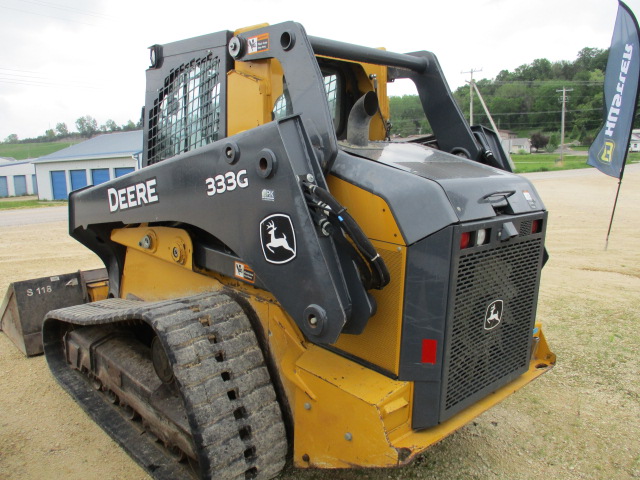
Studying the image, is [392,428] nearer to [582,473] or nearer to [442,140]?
[582,473]

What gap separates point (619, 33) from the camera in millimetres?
8383

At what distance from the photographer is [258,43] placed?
2.65m

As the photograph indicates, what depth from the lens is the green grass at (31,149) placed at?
67.9 m

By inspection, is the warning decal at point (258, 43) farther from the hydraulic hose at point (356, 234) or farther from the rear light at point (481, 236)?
→ the rear light at point (481, 236)

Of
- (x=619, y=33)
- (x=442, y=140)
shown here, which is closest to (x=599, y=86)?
(x=619, y=33)

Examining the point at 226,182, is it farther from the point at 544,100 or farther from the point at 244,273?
the point at 544,100

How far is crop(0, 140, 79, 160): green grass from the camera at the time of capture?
2672 inches

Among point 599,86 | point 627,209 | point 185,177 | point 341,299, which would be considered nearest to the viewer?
point 341,299

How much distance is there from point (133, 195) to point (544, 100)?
90.0 m

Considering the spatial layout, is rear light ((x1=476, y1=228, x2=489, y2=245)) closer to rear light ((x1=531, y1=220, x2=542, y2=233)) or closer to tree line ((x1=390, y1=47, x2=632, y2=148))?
rear light ((x1=531, y1=220, x2=542, y2=233))

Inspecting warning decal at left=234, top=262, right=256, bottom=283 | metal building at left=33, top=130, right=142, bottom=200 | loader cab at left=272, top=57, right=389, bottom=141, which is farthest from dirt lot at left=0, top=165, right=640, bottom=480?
metal building at left=33, top=130, right=142, bottom=200

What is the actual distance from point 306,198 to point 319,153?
0.28m

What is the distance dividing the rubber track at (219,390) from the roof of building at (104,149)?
85.5 feet

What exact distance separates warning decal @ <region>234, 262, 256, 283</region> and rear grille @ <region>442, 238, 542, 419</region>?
1063 mm
